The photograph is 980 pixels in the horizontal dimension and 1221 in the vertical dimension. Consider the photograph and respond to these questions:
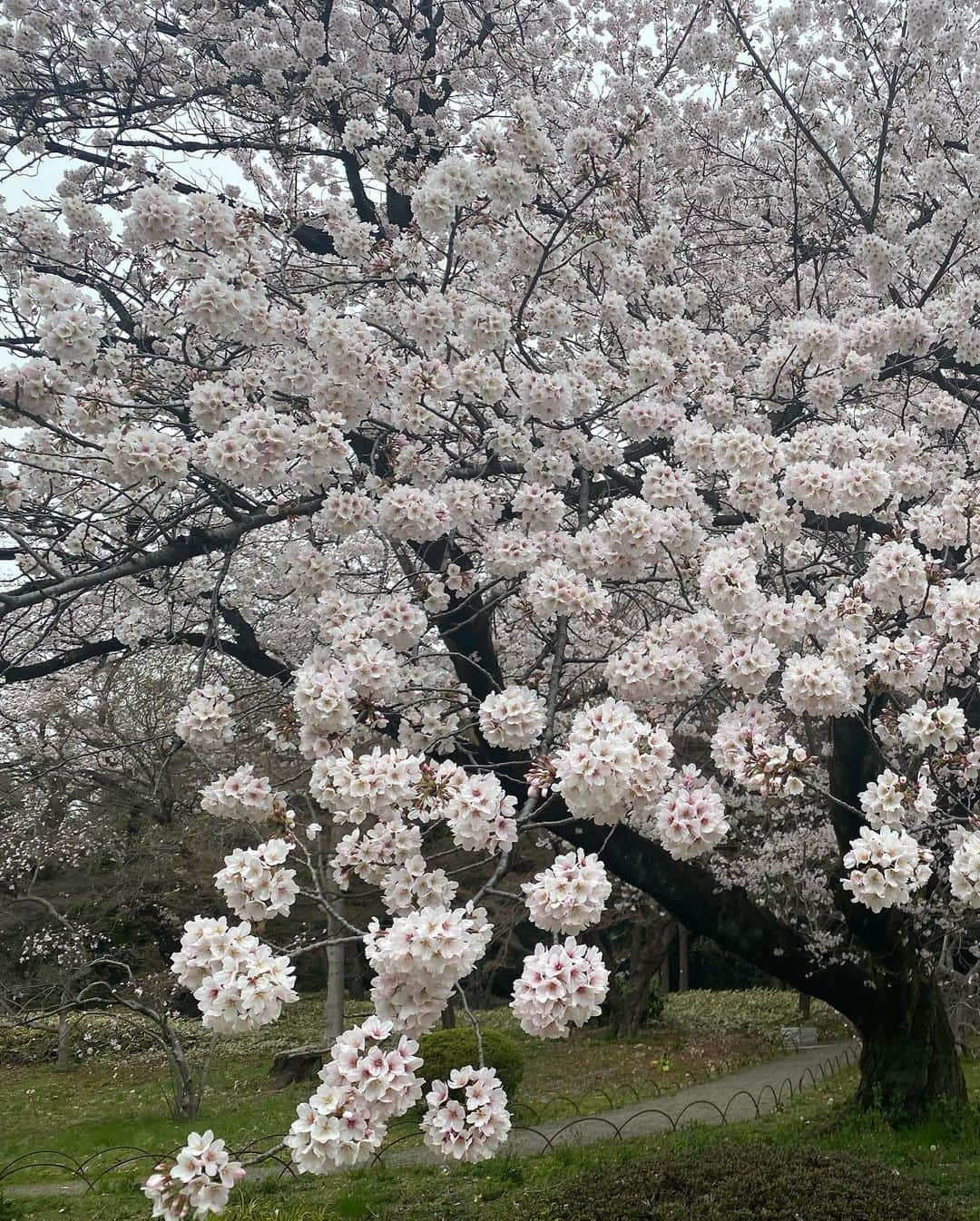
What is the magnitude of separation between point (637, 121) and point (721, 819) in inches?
163

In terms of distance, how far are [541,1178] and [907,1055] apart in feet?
9.23

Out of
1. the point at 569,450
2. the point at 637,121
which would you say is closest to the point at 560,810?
the point at 569,450

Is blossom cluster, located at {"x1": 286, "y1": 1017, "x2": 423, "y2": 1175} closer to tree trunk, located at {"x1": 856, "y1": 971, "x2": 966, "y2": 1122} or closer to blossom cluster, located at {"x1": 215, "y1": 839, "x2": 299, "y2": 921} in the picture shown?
blossom cluster, located at {"x1": 215, "y1": 839, "x2": 299, "y2": 921}

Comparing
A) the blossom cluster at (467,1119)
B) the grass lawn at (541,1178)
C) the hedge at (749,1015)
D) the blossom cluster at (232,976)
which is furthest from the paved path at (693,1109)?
the blossom cluster at (232,976)

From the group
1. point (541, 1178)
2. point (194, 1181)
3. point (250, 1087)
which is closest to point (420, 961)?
point (194, 1181)

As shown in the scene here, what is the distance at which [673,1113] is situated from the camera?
9227mm

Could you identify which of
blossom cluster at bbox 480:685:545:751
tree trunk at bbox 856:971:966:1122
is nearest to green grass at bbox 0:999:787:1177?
tree trunk at bbox 856:971:966:1122

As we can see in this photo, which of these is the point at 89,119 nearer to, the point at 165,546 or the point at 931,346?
the point at 165,546

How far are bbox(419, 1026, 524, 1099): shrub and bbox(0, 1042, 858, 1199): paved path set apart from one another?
1.00 meters

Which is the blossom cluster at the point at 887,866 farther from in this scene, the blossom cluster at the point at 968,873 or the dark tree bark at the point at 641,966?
the dark tree bark at the point at 641,966

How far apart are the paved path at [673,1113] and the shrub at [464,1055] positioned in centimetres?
100

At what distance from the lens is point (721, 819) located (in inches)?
108

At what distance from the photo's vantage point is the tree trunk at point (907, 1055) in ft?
21.6

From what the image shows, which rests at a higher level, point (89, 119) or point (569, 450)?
point (89, 119)
